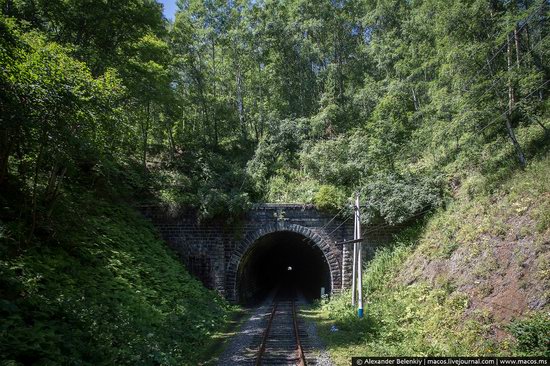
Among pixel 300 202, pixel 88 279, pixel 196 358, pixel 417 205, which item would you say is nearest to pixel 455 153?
pixel 417 205

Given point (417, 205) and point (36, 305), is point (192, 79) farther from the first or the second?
point (36, 305)

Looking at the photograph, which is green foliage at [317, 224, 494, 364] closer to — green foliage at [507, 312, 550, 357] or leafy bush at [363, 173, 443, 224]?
green foliage at [507, 312, 550, 357]

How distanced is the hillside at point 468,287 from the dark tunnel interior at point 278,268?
5898 millimetres

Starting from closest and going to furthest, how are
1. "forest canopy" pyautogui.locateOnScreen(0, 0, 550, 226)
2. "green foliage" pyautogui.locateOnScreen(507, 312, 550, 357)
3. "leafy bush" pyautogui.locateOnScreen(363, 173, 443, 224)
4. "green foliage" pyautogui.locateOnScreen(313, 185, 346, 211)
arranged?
1. "green foliage" pyautogui.locateOnScreen(507, 312, 550, 357)
2. "forest canopy" pyautogui.locateOnScreen(0, 0, 550, 226)
3. "leafy bush" pyautogui.locateOnScreen(363, 173, 443, 224)
4. "green foliage" pyautogui.locateOnScreen(313, 185, 346, 211)

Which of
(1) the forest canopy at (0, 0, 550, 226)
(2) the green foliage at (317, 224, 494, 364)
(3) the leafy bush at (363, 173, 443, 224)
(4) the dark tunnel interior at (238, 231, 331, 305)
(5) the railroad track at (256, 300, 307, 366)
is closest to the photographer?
(2) the green foliage at (317, 224, 494, 364)

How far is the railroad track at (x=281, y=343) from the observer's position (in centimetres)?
880

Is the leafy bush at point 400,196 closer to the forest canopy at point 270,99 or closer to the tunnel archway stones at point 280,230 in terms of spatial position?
the forest canopy at point 270,99

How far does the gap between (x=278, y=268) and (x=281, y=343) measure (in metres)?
27.4

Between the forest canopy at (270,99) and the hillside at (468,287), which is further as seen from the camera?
the forest canopy at (270,99)

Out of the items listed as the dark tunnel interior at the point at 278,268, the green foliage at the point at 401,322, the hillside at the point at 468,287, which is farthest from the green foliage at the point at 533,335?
the dark tunnel interior at the point at 278,268

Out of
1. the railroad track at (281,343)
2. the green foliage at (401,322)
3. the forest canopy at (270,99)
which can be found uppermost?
the forest canopy at (270,99)

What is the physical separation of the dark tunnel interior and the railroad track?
5.02 m

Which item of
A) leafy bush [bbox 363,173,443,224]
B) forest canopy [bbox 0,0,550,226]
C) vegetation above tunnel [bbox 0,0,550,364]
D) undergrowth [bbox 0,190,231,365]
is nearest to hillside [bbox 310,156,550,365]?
vegetation above tunnel [bbox 0,0,550,364]

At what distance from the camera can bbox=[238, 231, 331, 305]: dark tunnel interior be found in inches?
784
